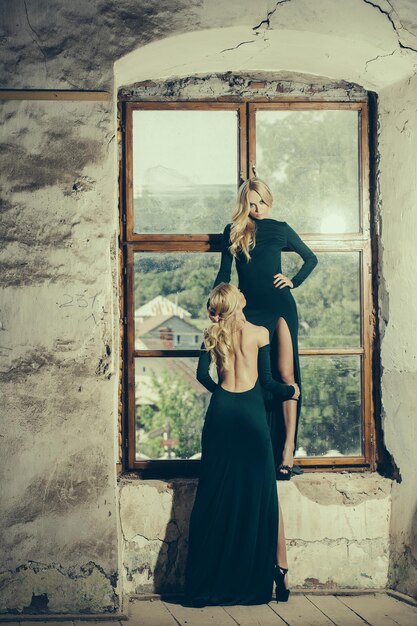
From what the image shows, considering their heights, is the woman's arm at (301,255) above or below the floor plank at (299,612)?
above

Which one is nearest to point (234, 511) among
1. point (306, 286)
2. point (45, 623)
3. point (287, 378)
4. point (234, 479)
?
point (234, 479)

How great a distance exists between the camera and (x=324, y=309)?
4691 millimetres

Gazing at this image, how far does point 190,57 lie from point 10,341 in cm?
174

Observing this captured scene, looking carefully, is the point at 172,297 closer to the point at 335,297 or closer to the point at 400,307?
the point at 335,297

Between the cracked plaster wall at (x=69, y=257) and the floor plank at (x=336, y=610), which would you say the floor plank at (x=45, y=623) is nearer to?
the cracked plaster wall at (x=69, y=257)

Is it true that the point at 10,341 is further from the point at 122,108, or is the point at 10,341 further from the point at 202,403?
the point at 122,108

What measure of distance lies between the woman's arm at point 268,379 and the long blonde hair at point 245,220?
0.51 meters

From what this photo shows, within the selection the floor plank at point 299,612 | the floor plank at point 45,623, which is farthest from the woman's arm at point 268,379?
the floor plank at point 45,623

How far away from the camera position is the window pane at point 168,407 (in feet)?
15.3

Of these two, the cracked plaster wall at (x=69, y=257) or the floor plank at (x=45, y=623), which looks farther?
the cracked plaster wall at (x=69, y=257)

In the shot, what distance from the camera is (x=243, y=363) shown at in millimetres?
4277

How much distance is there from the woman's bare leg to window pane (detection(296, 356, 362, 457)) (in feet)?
0.54

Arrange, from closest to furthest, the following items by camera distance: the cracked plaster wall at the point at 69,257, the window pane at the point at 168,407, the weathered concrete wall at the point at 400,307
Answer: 1. the cracked plaster wall at the point at 69,257
2. the weathered concrete wall at the point at 400,307
3. the window pane at the point at 168,407

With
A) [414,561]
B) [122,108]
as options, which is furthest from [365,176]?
[414,561]
